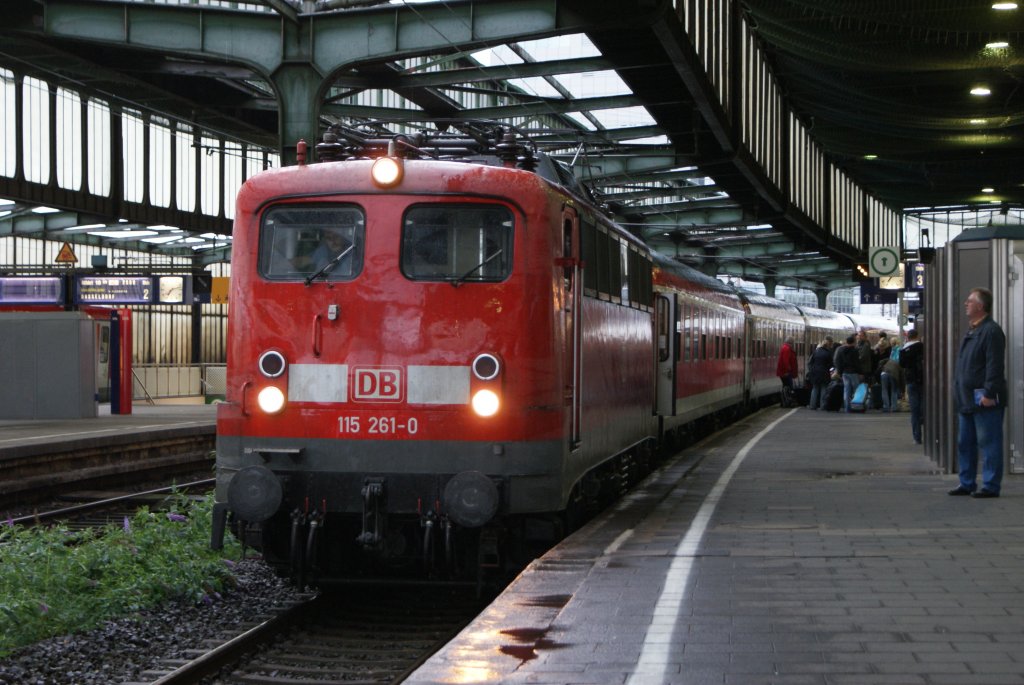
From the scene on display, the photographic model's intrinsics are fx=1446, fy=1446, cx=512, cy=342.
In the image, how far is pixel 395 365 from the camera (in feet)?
31.8

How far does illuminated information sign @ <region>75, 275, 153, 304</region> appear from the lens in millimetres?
32594

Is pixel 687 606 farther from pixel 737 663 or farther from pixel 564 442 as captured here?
pixel 564 442

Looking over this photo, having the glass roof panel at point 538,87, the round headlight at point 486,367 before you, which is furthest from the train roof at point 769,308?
the round headlight at point 486,367

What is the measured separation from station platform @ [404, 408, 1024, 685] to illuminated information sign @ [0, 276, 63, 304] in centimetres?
2161

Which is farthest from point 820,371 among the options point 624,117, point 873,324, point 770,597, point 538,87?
point 873,324

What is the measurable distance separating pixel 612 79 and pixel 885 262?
6068 mm

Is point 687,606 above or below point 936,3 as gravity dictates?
below

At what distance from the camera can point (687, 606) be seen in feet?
25.3

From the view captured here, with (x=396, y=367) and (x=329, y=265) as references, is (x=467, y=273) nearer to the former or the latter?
(x=396, y=367)

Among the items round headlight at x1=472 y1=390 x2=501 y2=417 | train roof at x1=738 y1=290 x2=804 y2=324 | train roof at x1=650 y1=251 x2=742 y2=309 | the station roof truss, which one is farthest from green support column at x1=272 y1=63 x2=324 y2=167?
train roof at x1=738 y1=290 x2=804 y2=324

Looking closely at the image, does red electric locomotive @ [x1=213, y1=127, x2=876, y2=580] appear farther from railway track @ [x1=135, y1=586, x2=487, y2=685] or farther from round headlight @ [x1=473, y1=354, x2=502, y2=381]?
railway track @ [x1=135, y1=586, x2=487, y2=685]

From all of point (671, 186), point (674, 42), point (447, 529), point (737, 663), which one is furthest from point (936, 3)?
point (737, 663)

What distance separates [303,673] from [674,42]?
1517 centimetres

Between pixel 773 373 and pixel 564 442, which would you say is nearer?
pixel 564 442
